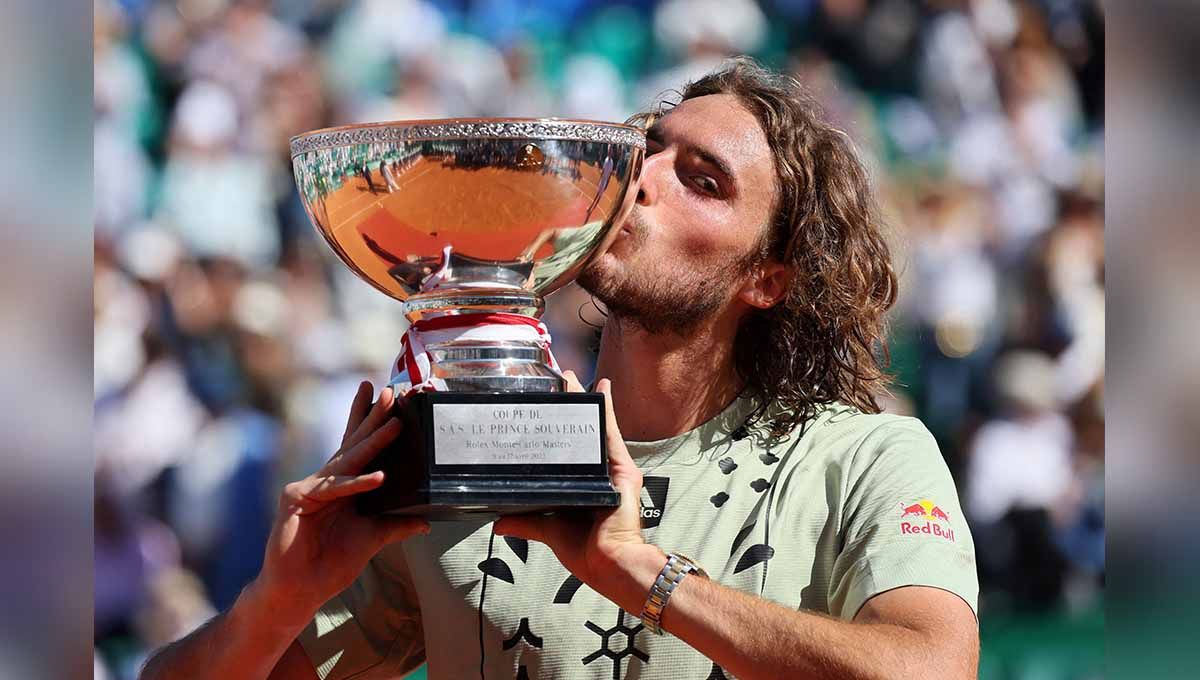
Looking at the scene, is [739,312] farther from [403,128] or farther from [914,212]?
[914,212]

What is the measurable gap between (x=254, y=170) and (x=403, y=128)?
1978 millimetres

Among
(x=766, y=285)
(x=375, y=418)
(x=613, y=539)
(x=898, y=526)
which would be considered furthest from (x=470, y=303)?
(x=766, y=285)

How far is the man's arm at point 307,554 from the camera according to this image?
58.0 inches

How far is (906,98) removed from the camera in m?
3.75

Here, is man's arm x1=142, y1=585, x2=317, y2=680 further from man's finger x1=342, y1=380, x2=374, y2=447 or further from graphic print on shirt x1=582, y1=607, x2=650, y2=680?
graphic print on shirt x1=582, y1=607, x2=650, y2=680

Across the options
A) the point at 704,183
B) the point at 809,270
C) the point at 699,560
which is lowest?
the point at 699,560

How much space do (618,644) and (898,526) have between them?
1.14 ft

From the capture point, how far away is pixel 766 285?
2154 mm

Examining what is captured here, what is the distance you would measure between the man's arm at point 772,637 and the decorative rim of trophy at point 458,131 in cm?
42

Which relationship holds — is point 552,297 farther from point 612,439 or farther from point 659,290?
point 612,439

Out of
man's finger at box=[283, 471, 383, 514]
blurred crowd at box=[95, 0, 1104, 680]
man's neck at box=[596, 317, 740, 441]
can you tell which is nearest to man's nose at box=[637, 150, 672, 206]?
man's neck at box=[596, 317, 740, 441]

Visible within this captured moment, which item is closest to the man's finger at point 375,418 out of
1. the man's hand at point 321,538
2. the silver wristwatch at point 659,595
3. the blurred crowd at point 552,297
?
the man's hand at point 321,538

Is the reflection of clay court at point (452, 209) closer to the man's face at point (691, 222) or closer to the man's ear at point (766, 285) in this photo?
the man's face at point (691, 222)
